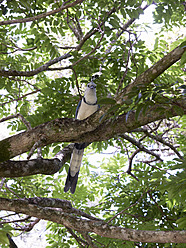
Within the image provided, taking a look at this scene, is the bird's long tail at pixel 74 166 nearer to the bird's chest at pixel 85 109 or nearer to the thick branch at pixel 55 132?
the bird's chest at pixel 85 109

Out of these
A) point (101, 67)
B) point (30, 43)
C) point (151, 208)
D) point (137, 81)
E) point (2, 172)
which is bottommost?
point (2, 172)

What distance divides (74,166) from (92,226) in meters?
1.12

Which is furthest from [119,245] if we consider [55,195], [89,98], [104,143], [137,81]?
[137,81]

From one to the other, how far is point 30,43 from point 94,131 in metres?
2.41

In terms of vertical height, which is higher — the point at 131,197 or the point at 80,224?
the point at 131,197

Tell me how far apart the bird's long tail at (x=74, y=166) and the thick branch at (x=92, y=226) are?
673 mm

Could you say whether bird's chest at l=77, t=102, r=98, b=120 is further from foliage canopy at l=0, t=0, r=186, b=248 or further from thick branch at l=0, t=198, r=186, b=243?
thick branch at l=0, t=198, r=186, b=243

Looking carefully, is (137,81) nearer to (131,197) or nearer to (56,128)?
(56,128)

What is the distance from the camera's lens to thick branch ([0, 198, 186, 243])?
7.54 ft

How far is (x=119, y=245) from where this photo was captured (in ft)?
11.0

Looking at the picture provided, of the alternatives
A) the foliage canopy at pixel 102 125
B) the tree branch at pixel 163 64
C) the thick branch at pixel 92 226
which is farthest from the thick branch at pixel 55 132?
the thick branch at pixel 92 226

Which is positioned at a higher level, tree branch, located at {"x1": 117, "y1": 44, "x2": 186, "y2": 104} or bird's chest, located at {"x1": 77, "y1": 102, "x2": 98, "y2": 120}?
bird's chest, located at {"x1": 77, "y1": 102, "x2": 98, "y2": 120}

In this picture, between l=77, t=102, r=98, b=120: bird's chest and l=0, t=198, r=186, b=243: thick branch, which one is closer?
l=0, t=198, r=186, b=243: thick branch

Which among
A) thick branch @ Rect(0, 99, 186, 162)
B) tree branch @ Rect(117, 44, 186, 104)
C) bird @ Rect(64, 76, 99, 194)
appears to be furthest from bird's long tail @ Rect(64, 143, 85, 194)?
tree branch @ Rect(117, 44, 186, 104)
